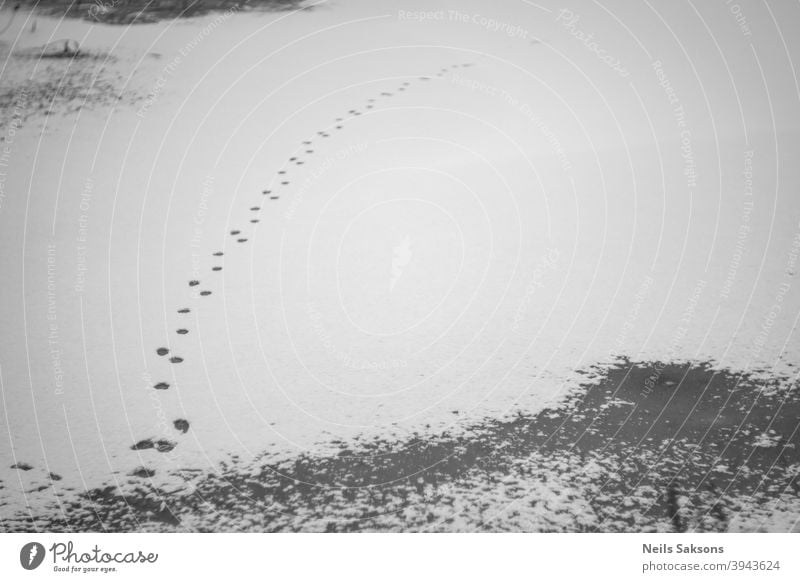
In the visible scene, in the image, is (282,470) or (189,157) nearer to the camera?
(282,470)

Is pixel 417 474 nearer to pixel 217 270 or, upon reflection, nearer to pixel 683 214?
pixel 217 270

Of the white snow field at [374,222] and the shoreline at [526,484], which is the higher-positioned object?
the white snow field at [374,222]

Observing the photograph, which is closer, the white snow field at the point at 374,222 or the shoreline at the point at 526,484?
the shoreline at the point at 526,484

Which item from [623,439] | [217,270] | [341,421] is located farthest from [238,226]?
[623,439]

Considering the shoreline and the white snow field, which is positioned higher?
the white snow field

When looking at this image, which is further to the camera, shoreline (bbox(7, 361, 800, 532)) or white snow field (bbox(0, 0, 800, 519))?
white snow field (bbox(0, 0, 800, 519))

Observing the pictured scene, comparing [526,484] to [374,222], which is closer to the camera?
[526,484]

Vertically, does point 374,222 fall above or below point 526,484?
above
